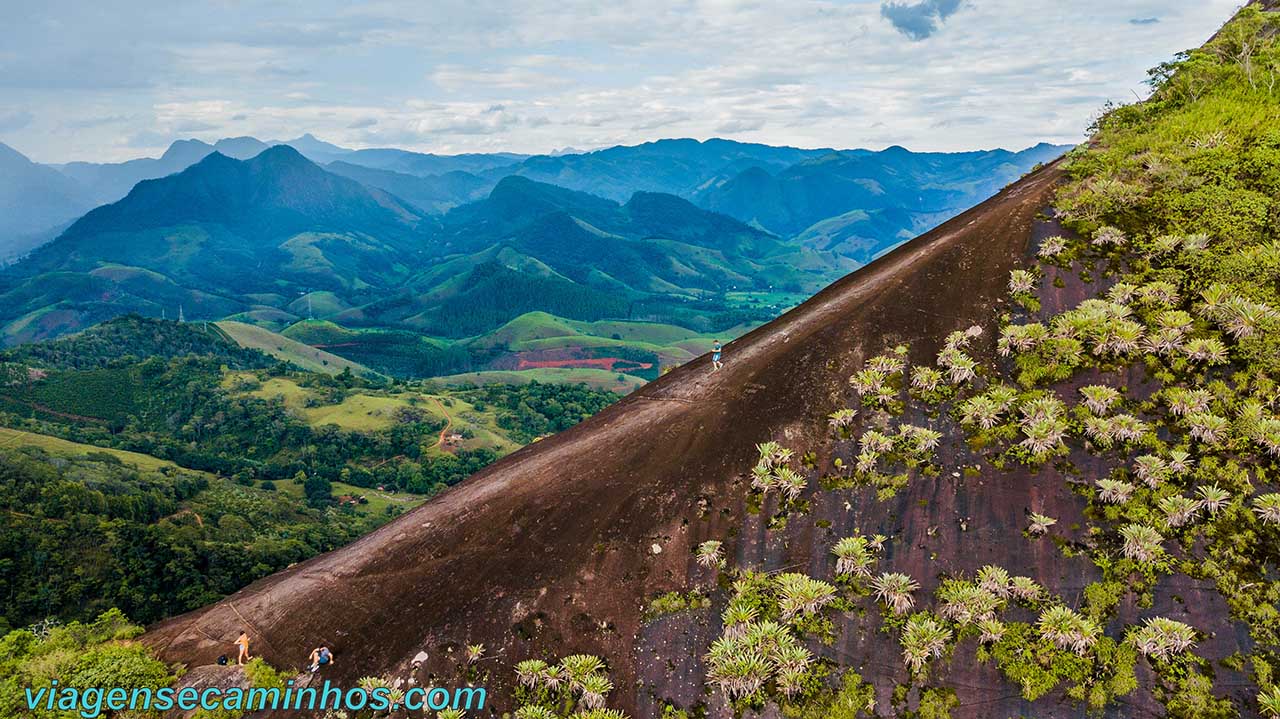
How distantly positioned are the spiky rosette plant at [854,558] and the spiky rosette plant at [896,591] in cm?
50

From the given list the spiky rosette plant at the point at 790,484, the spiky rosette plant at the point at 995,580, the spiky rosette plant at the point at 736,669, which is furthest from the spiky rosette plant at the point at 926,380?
the spiky rosette plant at the point at 736,669

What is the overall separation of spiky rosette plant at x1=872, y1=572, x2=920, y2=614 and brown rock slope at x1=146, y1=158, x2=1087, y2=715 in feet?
2.06

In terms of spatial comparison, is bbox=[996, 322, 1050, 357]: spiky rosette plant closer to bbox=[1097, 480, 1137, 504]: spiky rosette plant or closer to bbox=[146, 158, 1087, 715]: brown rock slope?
bbox=[146, 158, 1087, 715]: brown rock slope

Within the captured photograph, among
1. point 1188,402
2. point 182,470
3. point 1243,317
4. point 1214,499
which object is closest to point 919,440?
point 1214,499

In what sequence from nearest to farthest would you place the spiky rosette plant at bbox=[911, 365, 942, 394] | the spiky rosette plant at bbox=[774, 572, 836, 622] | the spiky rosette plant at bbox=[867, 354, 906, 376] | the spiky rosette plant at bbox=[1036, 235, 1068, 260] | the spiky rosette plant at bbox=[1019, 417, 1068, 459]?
the spiky rosette plant at bbox=[774, 572, 836, 622] < the spiky rosette plant at bbox=[1019, 417, 1068, 459] < the spiky rosette plant at bbox=[911, 365, 942, 394] < the spiky rosette plant at bbox=[867, 354, 906, 376] < the spiky rosette plant at bbox=[1036, 235, 1068, 260]

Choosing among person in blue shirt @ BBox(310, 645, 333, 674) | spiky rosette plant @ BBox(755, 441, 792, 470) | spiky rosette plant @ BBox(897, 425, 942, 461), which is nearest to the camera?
person in blue shirt @ BBox(310, 645, 333, 674)

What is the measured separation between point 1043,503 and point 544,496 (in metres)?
14.9

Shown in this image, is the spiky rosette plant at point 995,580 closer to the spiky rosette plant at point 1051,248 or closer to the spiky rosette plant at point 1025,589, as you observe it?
→ the spiky rosette plant at point 1025,589

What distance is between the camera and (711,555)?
1838cm

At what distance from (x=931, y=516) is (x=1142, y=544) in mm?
4650

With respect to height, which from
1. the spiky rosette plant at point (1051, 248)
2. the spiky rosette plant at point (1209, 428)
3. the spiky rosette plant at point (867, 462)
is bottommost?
the spiky rosette plant at point (867, 462)

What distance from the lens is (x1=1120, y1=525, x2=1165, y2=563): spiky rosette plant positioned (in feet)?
50.4

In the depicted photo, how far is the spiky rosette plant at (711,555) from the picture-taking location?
18359 millimetres

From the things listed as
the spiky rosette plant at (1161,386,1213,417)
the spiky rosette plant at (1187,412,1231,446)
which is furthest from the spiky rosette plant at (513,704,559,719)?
the spiky rosette plant at (1161,386,1213,417)
